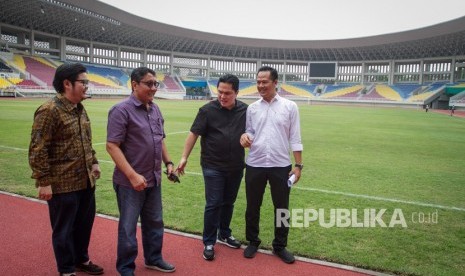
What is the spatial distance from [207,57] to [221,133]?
89.0 m

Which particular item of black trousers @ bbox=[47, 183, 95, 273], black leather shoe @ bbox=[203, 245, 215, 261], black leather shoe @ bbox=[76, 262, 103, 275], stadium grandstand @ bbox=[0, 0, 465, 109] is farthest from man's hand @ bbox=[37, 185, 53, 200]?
stadium grandstand @ bbox=[0, 0, 465, 109]

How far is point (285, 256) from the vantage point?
4.19m

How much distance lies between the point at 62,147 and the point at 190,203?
3.15 m

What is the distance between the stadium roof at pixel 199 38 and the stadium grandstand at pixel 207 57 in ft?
0.57

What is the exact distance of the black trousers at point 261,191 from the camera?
14.1ft

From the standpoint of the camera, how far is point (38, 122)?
10.6 feet

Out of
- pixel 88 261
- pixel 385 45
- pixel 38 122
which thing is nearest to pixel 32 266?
pixel 88 261

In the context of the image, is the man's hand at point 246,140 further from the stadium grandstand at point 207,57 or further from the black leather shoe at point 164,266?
the stadium grandstand at point 207,57

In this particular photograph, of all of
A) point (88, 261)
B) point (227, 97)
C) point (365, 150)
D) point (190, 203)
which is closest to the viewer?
point (88, 261)

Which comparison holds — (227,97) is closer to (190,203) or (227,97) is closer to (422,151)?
A: (190,203)

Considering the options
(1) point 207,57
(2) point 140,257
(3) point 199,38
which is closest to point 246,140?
(2) point 140,257

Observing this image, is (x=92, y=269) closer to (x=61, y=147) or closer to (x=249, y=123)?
(x=61, y=147)

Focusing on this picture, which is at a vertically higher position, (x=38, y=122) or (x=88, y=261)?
(x=38, y=122)

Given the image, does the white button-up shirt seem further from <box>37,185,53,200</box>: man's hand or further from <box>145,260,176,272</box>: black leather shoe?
<box>37,185,53,200</box>: man's hand
